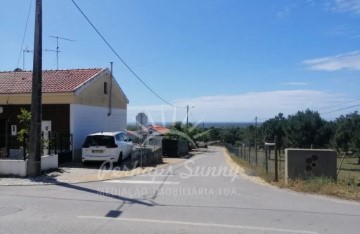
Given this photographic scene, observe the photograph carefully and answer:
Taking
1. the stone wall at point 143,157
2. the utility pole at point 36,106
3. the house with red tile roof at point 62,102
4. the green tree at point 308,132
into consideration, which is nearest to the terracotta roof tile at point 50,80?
the house with red tile roof at point 62,102

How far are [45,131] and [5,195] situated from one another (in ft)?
32.6

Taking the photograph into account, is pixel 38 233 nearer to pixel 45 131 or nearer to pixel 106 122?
pixel 45 131

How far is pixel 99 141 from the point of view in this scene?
19984 millimetres

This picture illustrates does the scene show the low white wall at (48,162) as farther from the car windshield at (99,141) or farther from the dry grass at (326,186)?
the dry grass at (326,186)

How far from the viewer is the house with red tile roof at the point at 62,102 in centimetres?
2267

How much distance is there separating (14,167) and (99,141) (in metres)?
4.83


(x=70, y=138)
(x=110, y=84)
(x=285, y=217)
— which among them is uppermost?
(x=110, y=84)

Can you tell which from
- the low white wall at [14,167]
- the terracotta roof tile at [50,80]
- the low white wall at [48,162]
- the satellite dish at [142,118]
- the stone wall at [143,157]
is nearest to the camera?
the low white wall at [14,167]

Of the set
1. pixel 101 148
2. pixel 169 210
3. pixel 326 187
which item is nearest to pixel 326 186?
pixel 326 187

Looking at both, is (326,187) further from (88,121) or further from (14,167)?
(88,121)

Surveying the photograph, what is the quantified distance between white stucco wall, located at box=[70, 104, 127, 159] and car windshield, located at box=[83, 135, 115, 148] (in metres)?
3.01

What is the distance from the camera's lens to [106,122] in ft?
94.0

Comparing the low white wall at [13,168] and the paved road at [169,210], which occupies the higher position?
the low white wall at [13,168]

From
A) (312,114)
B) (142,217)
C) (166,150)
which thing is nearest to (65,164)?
(142,217)
